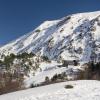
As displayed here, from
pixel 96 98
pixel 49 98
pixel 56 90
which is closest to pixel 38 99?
pixel 49 98

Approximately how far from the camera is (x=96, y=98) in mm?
20641

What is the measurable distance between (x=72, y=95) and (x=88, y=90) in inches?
66.7

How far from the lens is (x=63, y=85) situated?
24828 millimetres

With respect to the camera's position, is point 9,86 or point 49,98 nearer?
point 49,98

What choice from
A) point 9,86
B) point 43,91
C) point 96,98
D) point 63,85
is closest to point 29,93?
point 43,91

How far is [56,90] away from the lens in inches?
902

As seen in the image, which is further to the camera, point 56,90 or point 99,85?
point 99,85

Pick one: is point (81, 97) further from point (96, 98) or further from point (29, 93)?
point (29, 93)

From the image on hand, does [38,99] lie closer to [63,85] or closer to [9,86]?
[63,85]

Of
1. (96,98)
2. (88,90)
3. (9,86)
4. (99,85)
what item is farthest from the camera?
(9,86)

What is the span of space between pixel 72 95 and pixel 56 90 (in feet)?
5.37

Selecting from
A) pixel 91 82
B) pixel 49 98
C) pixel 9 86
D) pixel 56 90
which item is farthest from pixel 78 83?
pixel 9 86

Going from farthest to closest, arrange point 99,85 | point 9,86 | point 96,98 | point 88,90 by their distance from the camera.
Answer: point 9,86
point 99,85
point 88,90
point 96,98

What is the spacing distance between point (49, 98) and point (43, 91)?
6.01ft
